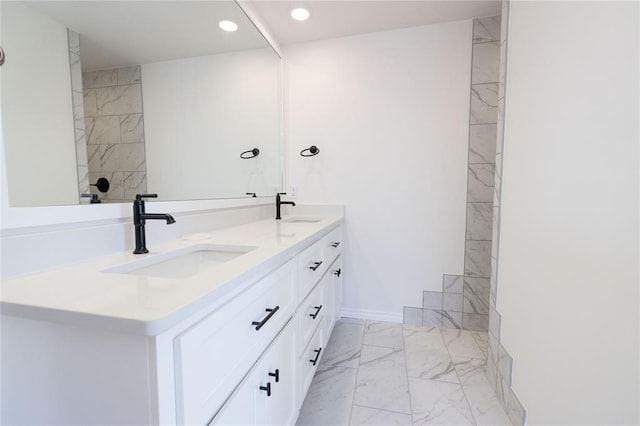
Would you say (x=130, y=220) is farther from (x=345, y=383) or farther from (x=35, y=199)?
(x=345, y=383)

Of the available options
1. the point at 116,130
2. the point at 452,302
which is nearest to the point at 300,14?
the point at 116,130

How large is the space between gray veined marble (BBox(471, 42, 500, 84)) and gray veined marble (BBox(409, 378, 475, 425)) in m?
2.00

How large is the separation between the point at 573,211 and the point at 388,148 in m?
1.39

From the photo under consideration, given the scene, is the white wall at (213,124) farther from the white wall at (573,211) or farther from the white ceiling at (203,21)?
the white wall at (573,211)

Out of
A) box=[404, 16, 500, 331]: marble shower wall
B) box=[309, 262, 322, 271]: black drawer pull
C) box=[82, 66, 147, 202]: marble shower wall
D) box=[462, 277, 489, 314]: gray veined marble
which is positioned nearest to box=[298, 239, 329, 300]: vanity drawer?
box=[309, 262, 322, 271]: black drawer pull

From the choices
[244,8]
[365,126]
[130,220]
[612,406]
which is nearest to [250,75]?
[244,8]

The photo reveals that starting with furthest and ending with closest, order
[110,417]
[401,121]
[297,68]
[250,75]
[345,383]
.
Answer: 1. [297,68]
2. [401,121]
3. [250,75]
4. [345,383]
5. [110,417]

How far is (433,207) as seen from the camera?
7.05ft

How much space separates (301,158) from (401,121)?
84 centimetres

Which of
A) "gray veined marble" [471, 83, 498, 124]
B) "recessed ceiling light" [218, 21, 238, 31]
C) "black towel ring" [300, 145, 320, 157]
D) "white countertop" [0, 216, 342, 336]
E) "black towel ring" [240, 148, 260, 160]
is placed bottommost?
"white countertop" [0, 216, 342, 336]

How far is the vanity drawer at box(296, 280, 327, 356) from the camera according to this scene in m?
1.20

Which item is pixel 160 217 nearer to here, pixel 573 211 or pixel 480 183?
pixel 573 211

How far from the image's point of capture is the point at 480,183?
2.05 metres

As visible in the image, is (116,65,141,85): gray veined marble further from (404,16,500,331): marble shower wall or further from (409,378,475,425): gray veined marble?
(404,16,500,331): marble shower wall
